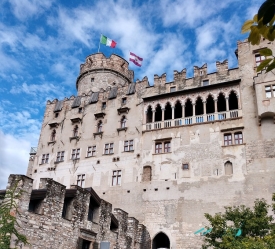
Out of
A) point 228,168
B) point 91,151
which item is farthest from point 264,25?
point 91,151

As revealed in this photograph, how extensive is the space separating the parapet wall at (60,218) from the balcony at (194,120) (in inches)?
460

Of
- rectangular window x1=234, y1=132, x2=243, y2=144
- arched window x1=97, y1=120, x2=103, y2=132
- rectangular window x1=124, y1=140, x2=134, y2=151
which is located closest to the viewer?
rectangular window x1=234, y1=132, x2=243, y2=144

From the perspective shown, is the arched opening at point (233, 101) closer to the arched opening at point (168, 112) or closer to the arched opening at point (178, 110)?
the arched opening at point (178, 110)

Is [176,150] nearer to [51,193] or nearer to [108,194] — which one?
[108,194]

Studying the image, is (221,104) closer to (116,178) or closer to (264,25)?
(116,178)

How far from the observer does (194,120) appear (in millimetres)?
31406

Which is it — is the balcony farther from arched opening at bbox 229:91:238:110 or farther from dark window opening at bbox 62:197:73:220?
dark window opening at bbox 62:197:73:220

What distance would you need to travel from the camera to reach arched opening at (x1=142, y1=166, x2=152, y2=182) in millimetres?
30984

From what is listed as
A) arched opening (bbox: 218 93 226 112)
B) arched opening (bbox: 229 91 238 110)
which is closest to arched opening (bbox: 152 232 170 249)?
arched opening (bbox: 218 93 226 112)

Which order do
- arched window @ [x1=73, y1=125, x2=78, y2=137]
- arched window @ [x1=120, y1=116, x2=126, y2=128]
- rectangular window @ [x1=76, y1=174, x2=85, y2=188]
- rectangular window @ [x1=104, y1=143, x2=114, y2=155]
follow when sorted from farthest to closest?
arched window @ [x1=73, y1=125, x2=78, y2=137]
arched window @ [x1=120, y1=116, x2=126, y2=128]
rectangular window @ [x1=104, y1=143, x2=114, y2=155]
rectangular window @ [x1=76, y1=174, x2=85, y2=188]

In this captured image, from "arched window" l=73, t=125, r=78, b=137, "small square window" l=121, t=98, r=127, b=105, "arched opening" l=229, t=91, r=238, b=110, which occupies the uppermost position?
"small square window" l=121, t=98, r=127, b=105

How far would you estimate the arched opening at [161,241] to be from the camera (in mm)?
28703

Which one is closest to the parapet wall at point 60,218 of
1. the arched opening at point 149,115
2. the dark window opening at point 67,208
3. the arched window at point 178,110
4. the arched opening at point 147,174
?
the dark window opening at point 67,208

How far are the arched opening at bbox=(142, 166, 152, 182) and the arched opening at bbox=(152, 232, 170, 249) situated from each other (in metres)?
4.92
